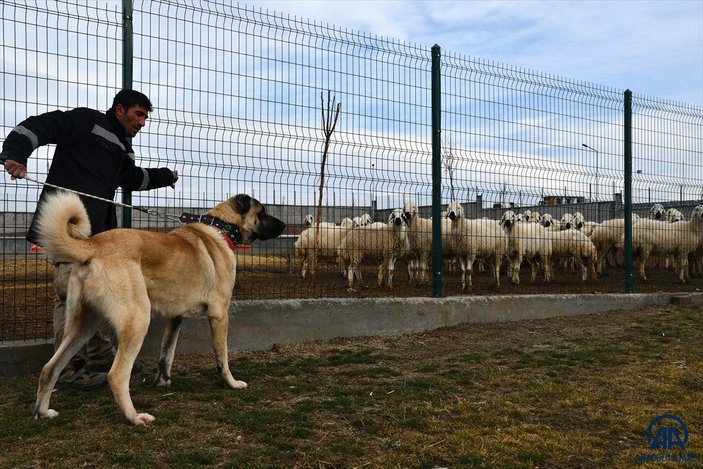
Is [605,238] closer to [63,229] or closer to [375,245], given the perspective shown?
[375,245]

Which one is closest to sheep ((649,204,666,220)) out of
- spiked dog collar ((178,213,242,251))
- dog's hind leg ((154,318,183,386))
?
spiked dog collar ((178,213,242,251))

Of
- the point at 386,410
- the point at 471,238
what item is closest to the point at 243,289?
the point at 386,410

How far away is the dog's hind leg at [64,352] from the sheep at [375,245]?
7.65 metres

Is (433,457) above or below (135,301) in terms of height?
below

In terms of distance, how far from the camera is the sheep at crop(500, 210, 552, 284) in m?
13.2

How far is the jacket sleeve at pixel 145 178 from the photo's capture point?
5008 mm

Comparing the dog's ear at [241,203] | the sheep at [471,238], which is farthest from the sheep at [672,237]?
the dog's ear at [241,203]

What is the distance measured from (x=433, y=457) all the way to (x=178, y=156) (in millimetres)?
4003

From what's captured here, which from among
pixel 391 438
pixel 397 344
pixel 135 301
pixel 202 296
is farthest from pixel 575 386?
pixel 135 301

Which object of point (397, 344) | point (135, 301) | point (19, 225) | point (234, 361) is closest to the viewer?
point (135, 301)

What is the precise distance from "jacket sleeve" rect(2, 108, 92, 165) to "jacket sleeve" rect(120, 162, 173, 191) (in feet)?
2.05

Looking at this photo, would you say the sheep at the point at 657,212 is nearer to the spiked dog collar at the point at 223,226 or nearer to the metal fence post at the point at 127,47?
the spiked dog collar at the point at 223,226

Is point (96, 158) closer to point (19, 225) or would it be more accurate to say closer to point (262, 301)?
point (19, 225)

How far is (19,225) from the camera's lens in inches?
200
